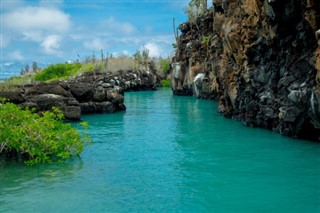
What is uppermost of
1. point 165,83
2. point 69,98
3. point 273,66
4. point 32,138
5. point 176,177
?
point 273,66

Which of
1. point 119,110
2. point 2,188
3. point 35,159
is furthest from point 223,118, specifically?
point 2,188

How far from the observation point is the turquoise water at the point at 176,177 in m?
17.2

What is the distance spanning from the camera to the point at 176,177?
21.4 m

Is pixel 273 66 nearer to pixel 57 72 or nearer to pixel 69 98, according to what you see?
pixel 69 98

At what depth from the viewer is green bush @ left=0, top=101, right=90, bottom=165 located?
23.6m

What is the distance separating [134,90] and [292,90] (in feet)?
281

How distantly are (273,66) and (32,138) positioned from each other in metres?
20.9

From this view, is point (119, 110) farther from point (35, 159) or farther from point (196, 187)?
point (196, 187)

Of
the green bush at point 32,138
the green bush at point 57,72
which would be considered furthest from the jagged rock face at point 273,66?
the green bush at point 57,72

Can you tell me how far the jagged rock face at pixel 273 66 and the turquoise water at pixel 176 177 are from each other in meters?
2.18

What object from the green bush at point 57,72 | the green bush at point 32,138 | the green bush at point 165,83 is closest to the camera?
the green bush at point 32,138

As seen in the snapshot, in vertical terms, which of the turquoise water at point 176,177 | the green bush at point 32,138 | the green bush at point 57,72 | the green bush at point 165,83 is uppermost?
the green bush at point 57,72

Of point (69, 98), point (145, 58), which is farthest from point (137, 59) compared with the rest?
point (69, 98)

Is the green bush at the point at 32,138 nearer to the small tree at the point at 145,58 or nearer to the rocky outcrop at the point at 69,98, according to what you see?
the rocky outcrop at the point at 69,98
